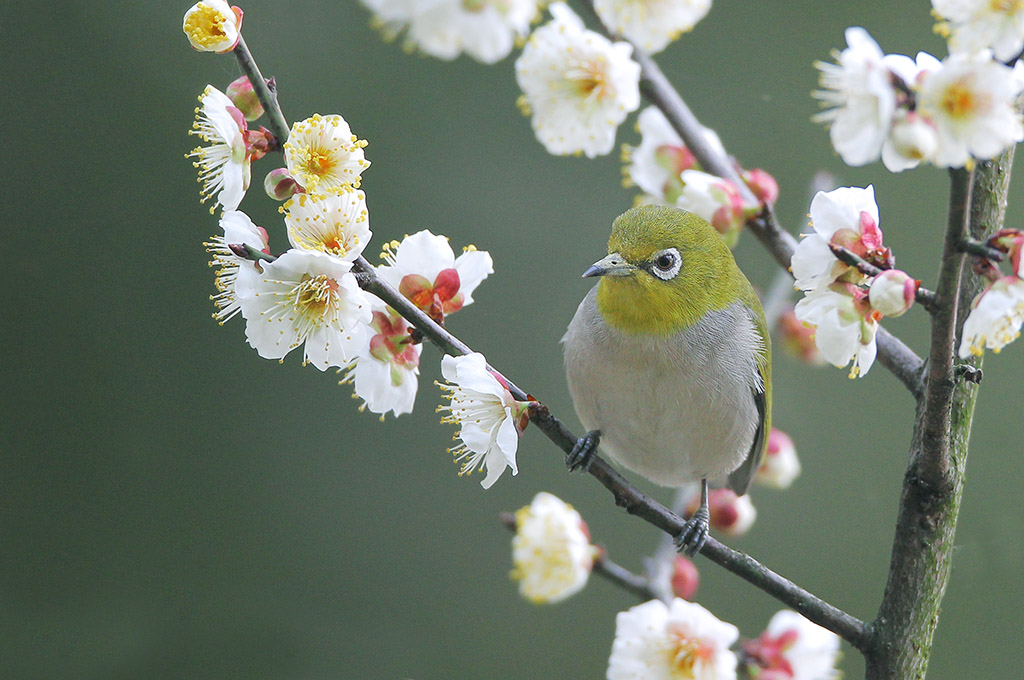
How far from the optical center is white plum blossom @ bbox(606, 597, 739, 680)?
4.85ft

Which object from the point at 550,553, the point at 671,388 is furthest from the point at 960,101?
the point at 550,553

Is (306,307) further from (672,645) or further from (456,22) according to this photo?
(672,645)

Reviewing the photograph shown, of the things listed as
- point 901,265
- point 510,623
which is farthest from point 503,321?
point 901,265

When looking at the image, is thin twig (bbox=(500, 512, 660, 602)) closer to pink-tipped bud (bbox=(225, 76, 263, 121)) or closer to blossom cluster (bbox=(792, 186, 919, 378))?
blossom cluster (bbox=(792, 186, 919, 378))

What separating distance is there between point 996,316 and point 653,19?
86 centimetres

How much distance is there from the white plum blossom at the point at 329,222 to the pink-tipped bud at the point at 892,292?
1.93 ft

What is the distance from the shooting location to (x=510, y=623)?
3.72m

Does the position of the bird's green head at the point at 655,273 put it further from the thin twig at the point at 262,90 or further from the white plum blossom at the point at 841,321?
the thin twig at the point at 262,90

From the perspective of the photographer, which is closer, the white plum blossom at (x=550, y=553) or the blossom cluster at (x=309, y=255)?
the blossom cluster at (x=309, y=255)

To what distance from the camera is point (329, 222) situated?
1.18 m

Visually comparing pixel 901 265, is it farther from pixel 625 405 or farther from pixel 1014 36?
pixel 1014 36

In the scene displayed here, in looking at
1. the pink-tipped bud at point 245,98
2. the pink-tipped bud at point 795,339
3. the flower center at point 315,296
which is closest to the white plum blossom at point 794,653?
the pink-tipped bud at point 795,339

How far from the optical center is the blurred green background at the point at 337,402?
348 centimetres

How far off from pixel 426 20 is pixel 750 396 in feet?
3.30
